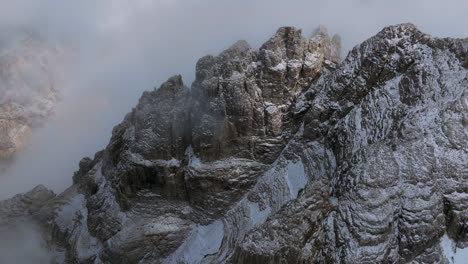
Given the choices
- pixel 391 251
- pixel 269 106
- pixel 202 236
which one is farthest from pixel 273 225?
pixel 269 106

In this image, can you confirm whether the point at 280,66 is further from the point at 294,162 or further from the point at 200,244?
the point at 200,244

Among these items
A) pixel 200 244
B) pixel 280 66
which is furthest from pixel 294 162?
pixel 200 244

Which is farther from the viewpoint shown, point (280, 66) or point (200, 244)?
point (280, 66)

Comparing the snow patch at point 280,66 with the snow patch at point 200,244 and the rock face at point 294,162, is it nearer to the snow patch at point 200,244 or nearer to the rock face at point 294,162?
the rock face at point 294,162

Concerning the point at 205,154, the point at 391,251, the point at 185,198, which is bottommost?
the point at 391,251

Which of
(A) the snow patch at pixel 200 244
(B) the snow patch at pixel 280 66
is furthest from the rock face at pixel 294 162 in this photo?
(B) the snow patch at pixel 280 66

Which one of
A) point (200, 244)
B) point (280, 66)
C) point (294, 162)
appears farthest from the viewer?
point (280, 66)

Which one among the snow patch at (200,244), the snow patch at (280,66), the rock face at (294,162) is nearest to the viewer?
the rock face at (294,162)

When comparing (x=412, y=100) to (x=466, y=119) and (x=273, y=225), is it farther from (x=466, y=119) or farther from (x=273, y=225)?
(x=273, y=225)

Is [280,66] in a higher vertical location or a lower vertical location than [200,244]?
higher
